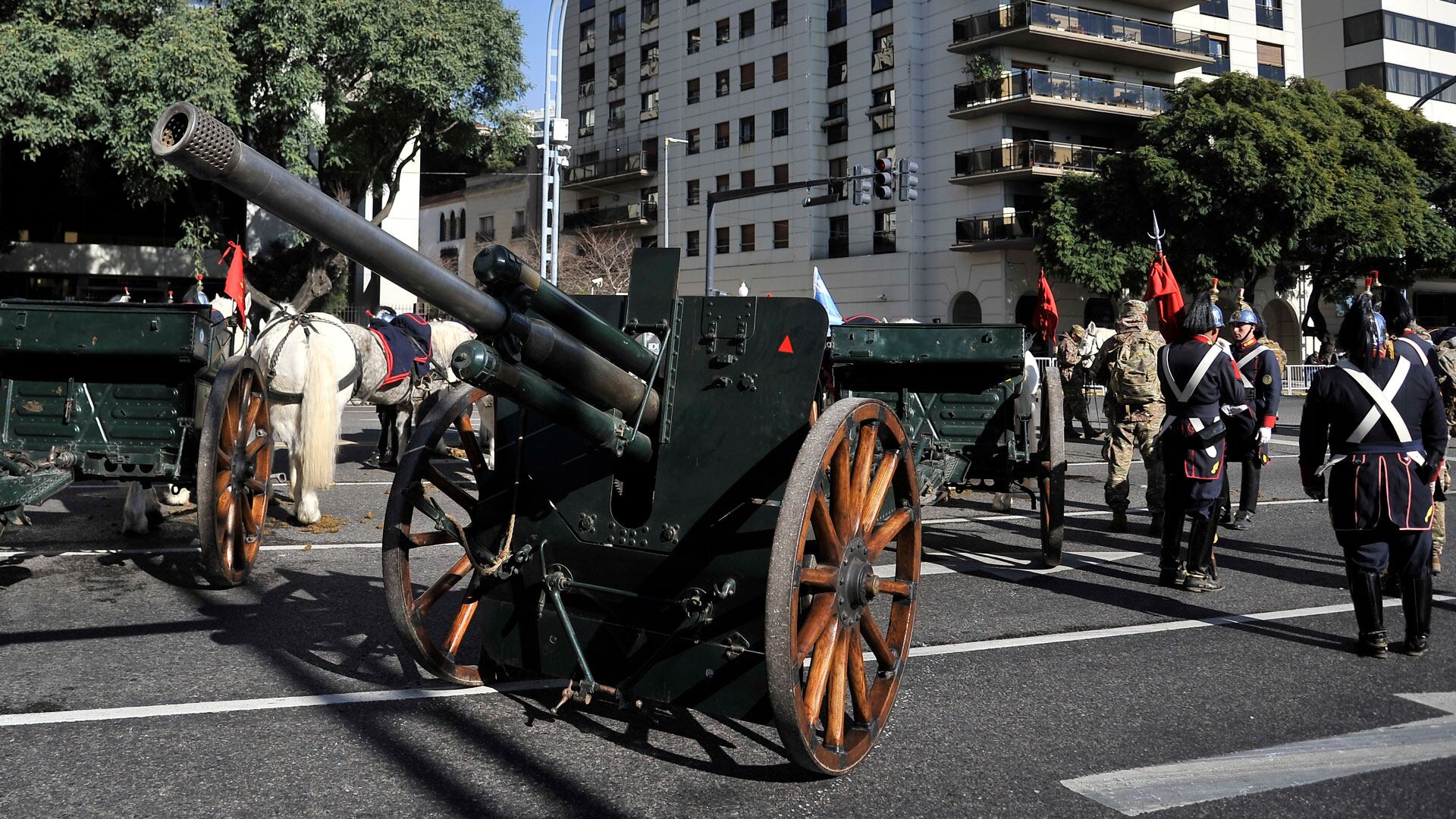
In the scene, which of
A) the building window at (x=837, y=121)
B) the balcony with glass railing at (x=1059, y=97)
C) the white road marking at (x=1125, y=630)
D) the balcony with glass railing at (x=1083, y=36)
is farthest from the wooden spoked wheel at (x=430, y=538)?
the building window at (x=837, y=121)

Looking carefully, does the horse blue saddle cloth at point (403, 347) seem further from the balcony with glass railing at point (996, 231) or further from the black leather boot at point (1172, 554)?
the balcony with glass railing at point (996, 231)

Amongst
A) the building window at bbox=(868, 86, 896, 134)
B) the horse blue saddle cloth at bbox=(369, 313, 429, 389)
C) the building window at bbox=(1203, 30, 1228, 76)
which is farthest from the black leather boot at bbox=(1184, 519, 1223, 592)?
the building window at bbox=(1203, 30, 1228, 76)

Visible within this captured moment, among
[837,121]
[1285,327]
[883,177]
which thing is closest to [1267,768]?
[883,177]

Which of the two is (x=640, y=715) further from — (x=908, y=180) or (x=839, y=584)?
(x=908, y=180)

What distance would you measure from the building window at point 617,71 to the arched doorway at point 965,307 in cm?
2253

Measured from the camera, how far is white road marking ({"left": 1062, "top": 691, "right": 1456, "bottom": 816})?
3982 millimetres

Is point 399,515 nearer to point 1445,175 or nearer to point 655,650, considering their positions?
point 655,650

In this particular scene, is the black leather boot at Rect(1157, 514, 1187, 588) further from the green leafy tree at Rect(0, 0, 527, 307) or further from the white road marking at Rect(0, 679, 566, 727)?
the green leafy tree at Rect(0, 0, 527, 307)

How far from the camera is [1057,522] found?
26.0ft

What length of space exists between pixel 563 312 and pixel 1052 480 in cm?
480

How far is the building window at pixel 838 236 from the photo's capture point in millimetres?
45938

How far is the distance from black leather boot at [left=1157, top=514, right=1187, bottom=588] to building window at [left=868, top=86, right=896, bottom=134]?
37404 mm

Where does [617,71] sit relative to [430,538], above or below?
above

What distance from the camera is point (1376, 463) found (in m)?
6.05
